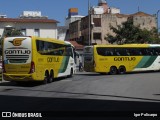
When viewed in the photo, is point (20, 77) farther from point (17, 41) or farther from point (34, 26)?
point (34, 26)

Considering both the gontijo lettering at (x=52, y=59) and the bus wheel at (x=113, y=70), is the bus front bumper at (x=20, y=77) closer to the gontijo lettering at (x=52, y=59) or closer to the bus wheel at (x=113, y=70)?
the gontijo lettering at (x=52, y=59)

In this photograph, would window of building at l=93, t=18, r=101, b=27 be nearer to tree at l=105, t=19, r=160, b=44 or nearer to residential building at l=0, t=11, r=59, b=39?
residential building at l=0, t=11, r=59, b=39

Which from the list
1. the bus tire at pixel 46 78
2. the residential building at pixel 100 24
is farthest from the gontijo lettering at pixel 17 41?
the residential building at pixel 100 24

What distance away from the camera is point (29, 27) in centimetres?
7225

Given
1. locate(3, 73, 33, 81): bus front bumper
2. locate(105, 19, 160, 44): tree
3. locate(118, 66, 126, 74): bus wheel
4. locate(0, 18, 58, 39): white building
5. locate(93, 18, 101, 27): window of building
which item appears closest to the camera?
locate(3, 73, 33, 81): bus front bumper

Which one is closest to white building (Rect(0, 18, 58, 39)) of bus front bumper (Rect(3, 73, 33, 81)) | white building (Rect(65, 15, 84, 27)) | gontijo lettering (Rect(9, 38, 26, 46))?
white building (Rect(65, 15, 84, 27))

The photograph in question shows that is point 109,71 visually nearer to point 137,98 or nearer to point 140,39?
point 137,98

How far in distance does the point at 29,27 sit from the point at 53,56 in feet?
142

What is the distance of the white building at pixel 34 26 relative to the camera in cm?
7125

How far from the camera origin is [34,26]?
7206cm

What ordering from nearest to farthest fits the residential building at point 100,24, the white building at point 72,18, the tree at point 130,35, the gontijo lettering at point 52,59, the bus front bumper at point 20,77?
the bus front bumper at point 20,77 → the gontijo lettering at point 52,59 → the tree at point 130,35 → the residential building at point 100,24 → the white building at point 72,18

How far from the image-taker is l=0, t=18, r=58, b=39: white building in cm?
7125

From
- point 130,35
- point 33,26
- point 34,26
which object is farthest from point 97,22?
point 130,35

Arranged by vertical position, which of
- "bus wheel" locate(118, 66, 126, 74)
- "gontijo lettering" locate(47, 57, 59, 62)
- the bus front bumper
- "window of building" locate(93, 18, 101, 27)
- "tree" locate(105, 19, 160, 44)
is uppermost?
"window of building" locate(93, 18, 101, 27)
